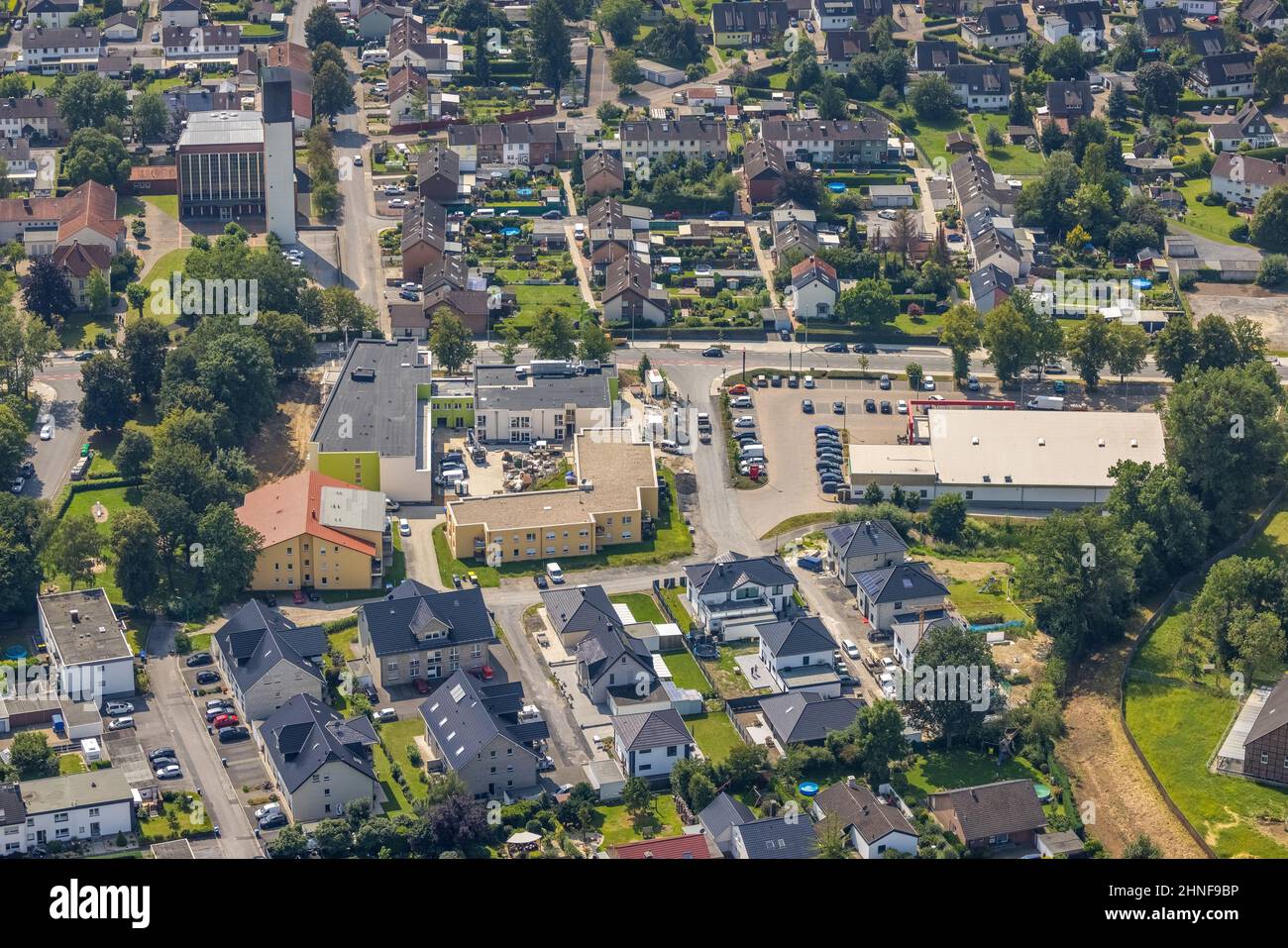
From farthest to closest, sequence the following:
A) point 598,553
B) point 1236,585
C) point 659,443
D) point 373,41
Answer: point 373,41
point 659,443
point 598,553
point 1236,585

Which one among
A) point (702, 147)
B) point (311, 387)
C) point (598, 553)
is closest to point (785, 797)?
point (598, 553)

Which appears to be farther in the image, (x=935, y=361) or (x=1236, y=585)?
(x=935, y=361)

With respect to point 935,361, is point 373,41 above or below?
above

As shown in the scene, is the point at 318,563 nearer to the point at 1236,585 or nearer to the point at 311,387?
the point at 311,387

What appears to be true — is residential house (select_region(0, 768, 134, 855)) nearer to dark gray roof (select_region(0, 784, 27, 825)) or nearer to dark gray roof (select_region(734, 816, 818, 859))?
dark gray roof (select_region(0, 784, 27, 825))

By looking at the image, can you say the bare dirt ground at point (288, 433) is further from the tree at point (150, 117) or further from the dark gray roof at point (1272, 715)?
the dark gray roof at point (1272, 715)

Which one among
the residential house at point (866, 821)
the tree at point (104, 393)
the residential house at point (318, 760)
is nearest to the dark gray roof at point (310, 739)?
the residential house at point (318, 760)

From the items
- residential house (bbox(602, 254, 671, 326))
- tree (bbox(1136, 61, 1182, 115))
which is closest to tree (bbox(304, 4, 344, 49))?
residential house (bbox(602, 254, 671, 326))
